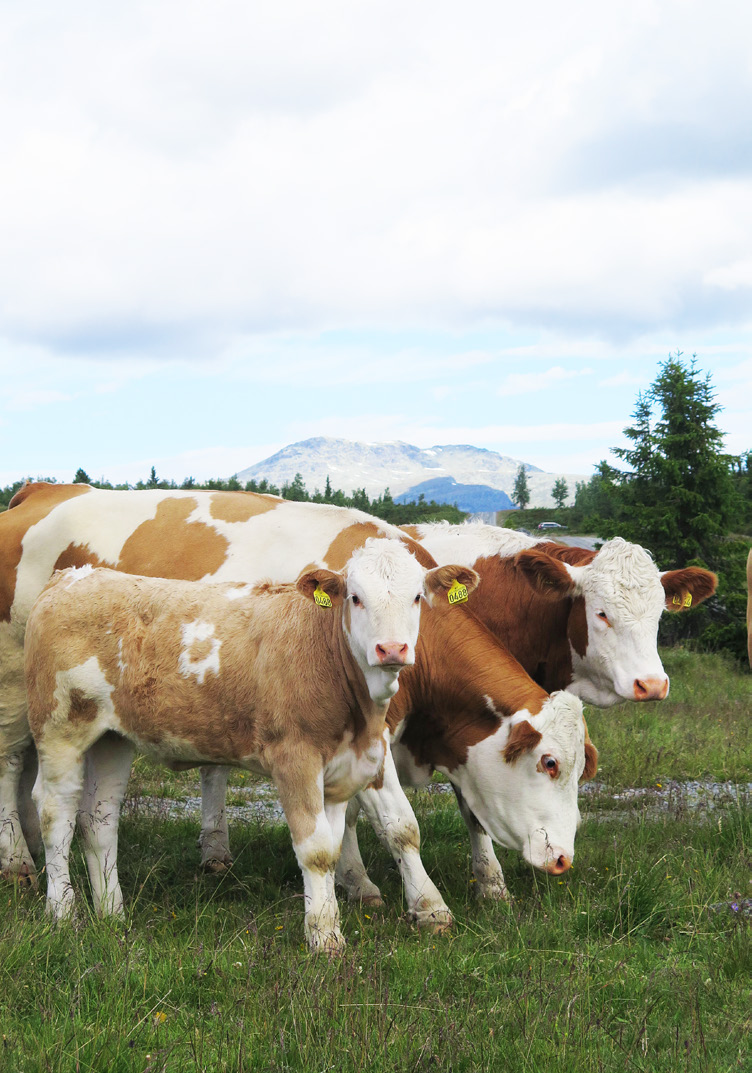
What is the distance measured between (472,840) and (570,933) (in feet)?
4.79

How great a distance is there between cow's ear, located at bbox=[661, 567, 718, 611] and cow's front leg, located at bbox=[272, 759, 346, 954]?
3319mm

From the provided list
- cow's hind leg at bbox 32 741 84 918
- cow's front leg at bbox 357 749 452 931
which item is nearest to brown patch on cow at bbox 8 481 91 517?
cow's hind leg at bbox 32 741 84 918

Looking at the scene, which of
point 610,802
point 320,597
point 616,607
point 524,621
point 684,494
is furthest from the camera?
point 684,494

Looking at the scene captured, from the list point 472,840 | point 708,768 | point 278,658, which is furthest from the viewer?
point 708,768

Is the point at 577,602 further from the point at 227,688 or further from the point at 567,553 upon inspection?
the point at 227,688

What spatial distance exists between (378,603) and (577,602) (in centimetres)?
277

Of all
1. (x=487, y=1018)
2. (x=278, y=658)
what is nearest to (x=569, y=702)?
(x=278, y=658)

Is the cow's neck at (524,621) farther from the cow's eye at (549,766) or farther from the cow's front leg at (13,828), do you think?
the cow's front leg at (13,828)

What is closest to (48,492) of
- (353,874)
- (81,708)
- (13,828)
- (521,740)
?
(13,828)

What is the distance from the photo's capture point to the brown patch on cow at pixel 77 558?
7672 mm

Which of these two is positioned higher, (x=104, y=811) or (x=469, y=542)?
(x=469, y=542)

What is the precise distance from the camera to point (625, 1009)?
4188 millimetres

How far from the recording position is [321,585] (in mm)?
5281

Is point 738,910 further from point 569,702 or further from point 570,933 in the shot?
point 569,702
